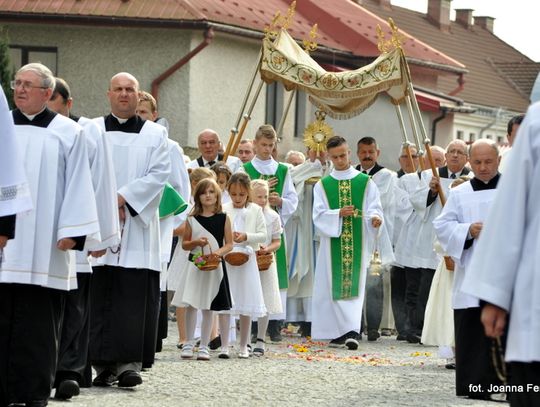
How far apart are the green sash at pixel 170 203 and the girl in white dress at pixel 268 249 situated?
2.47 m

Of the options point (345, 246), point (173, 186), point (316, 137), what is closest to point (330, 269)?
point (345, 246)

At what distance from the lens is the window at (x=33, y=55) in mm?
32625

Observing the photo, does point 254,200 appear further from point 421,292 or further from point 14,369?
point 14,369

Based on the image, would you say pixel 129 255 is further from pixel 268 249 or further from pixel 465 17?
pixel 465 17

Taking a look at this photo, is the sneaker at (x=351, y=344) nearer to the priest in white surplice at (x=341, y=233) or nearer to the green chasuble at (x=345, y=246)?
the priest in white surplice at (x=341, y=233)

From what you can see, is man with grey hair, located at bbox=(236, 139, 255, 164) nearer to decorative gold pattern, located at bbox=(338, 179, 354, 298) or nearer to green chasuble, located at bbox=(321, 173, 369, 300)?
green chasuble, located at bbox=(321, 173, 369, 300)

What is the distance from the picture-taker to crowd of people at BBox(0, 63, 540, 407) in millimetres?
6848

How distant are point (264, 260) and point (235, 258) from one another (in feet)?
2.65

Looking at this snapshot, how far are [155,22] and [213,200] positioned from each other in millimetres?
Result: 18241

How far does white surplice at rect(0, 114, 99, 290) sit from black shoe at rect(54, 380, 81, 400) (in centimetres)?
68

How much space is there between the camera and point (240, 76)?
113ft

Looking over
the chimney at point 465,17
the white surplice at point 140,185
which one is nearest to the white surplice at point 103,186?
the white surplice at point 140,185

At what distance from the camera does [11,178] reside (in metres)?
8.62

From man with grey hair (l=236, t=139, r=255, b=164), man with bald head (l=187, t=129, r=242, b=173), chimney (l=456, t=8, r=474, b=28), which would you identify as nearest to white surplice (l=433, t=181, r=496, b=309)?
man with bald head (l=187, t=129, r=242, b=173)
